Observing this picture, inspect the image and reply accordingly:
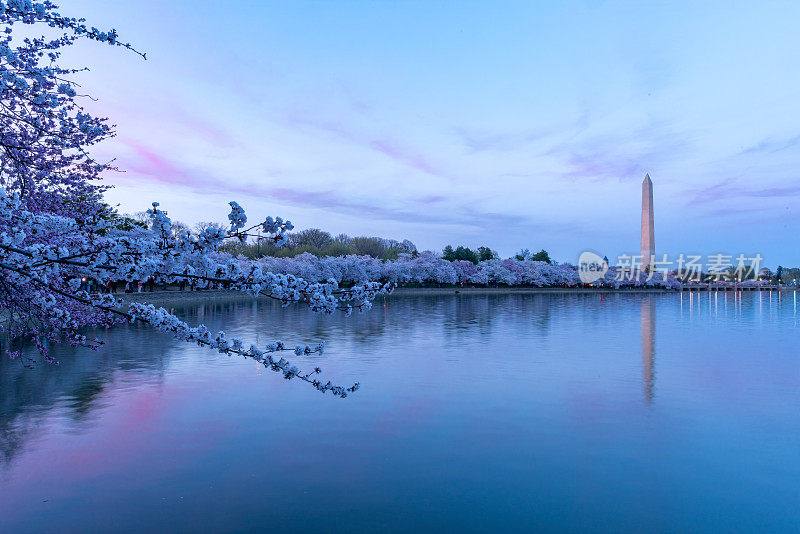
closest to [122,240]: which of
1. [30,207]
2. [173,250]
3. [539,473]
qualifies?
[173,250]

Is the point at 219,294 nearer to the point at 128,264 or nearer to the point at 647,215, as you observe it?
the point at 647,215

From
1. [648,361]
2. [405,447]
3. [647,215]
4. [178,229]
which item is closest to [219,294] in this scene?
[178,229]

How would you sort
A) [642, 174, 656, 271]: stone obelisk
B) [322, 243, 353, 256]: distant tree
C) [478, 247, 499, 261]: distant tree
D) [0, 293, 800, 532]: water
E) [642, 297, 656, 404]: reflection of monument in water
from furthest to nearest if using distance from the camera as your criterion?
[478, 247, 499, 261]: distant tree, [322, 243, 353, 256]: distant tree, [642, 174, 656, 271]: stone obelisk, [642, 297, 656, 404]: reflection of monument in water, [0, 293, 800, 532]: water

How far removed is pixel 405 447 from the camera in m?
12.0

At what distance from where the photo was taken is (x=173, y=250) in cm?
520

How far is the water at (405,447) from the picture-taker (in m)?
8.85

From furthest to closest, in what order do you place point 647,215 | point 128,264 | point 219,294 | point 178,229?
point 647,215 < point 178,229 < point 219,294 < point 128,264

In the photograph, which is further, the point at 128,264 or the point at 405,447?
the point at 405,447

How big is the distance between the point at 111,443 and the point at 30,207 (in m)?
5.06

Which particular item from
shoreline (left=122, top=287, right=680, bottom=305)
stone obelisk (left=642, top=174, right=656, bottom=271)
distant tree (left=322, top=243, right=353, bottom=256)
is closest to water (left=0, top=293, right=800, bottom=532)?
shoreline (left=122, top=287, right=680, bottom=305)

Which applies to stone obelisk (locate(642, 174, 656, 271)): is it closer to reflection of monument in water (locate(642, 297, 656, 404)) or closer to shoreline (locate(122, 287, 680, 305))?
shoreline (locate(122, 287, 680, 305))

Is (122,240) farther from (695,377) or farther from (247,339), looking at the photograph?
(247,339)

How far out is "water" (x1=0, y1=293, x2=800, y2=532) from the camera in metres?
8.85

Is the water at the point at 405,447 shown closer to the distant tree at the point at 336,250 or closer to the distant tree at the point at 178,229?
the distant tree at the point at 178,229
